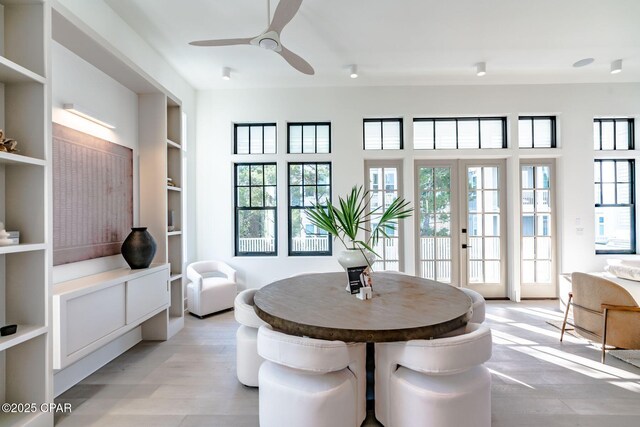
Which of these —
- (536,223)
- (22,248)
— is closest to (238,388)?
(22,248)

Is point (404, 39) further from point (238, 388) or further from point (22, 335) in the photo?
point (22, 335)

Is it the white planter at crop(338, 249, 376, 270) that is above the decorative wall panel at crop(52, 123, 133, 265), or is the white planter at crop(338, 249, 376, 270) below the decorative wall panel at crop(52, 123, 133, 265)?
below

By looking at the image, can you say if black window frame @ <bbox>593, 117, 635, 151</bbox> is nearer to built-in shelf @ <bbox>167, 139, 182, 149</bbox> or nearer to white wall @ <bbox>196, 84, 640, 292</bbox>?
white wall @ <bbox>196, 84, 640, 292</bbox>

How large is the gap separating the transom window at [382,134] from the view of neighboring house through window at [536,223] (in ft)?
6.76

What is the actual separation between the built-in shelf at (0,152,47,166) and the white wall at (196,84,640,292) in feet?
9.43

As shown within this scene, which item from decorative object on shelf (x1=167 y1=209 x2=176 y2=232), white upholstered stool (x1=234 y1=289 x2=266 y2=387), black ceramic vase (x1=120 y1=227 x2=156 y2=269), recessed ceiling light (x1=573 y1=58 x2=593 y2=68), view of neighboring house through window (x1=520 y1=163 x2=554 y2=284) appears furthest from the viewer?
view of neighboring house through window (x1=520 y1=163 x2=554 y2=284)

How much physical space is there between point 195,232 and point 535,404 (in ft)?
14.7

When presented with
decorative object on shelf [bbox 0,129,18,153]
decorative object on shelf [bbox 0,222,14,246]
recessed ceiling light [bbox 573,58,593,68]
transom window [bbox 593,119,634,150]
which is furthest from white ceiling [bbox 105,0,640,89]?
decorative object on shelf [bbox 0,222,14,246]

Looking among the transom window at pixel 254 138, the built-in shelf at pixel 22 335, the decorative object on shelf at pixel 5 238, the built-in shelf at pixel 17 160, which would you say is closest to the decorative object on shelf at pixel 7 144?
the built-in shelf at pixel 17 160

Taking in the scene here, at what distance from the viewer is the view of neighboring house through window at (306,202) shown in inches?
188

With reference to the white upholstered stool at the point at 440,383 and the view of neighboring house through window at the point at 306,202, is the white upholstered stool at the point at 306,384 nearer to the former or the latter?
the white upholstered stool at the point at 440,383

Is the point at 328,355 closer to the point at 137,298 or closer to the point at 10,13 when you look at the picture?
the point at 137,298

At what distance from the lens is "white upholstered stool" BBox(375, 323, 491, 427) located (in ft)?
5.04

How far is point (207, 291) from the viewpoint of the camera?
12.9 feet
